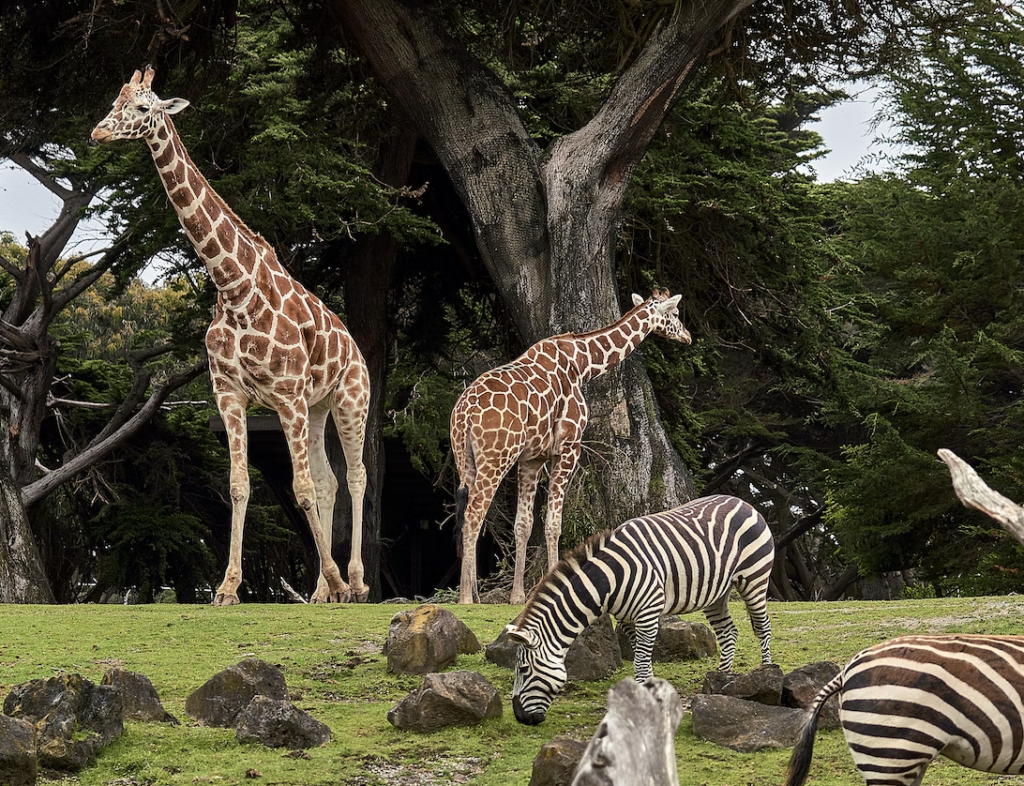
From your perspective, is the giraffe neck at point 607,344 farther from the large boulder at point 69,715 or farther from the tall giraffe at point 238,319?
the large boulder at point 69,715

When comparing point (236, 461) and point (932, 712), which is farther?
point (236, 461)

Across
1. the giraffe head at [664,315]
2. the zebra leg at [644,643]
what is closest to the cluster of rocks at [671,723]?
the zebra leg at [644,643]

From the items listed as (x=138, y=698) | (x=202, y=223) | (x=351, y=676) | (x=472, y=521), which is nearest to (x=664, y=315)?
(x=472, y=521)

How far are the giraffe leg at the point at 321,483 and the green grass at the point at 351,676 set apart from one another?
108 centimetres

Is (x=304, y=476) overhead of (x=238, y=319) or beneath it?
beneath

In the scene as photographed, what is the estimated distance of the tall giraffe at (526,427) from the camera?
11.4 m

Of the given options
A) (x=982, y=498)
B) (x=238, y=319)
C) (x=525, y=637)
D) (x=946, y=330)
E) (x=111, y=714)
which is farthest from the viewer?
(x=946, y=330)

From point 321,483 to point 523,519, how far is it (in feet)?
6.54

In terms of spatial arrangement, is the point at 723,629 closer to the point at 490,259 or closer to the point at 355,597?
the point at 355,597

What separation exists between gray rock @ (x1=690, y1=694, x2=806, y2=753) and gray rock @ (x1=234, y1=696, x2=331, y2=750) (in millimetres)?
1922

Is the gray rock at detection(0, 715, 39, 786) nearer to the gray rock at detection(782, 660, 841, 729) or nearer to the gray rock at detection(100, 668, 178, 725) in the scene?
the gray rock at detection(100, 668, 178, 725)

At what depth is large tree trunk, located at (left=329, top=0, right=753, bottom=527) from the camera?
1415cm

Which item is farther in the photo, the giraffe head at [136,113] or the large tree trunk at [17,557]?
the large tree trunk at [17,557]

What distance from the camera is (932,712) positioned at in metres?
4.75
